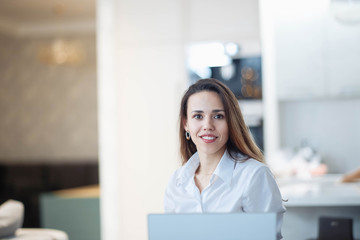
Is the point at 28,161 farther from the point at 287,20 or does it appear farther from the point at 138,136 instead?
the point at 287,20

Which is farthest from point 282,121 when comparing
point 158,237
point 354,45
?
point 158,237

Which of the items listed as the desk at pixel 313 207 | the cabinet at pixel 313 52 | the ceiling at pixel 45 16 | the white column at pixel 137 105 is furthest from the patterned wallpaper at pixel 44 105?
the desk at pixel 313 207

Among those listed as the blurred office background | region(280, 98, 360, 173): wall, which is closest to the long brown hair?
the blurred office background

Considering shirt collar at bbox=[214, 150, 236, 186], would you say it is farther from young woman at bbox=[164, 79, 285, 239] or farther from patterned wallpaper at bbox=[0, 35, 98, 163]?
patterned wallpaper at bbox=[0, 35, 98, 163]

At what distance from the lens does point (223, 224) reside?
51.9 inches

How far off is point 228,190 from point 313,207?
1615mm

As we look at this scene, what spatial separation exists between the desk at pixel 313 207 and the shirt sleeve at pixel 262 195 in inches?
53.0

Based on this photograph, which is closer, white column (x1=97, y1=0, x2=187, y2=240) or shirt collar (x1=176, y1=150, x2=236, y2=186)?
shirt collar (x1=176, y1=150, x2=236, y2=186)

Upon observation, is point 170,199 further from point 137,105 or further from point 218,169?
point 137,105

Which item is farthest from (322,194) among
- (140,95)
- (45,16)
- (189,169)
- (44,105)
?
(44,105)

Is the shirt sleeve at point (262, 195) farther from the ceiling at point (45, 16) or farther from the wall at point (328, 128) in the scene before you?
the ceiling at point (45, 16)

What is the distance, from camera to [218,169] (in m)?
1.74

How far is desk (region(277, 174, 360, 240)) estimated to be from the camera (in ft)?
9.72

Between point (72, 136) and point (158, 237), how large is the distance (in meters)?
6.69
